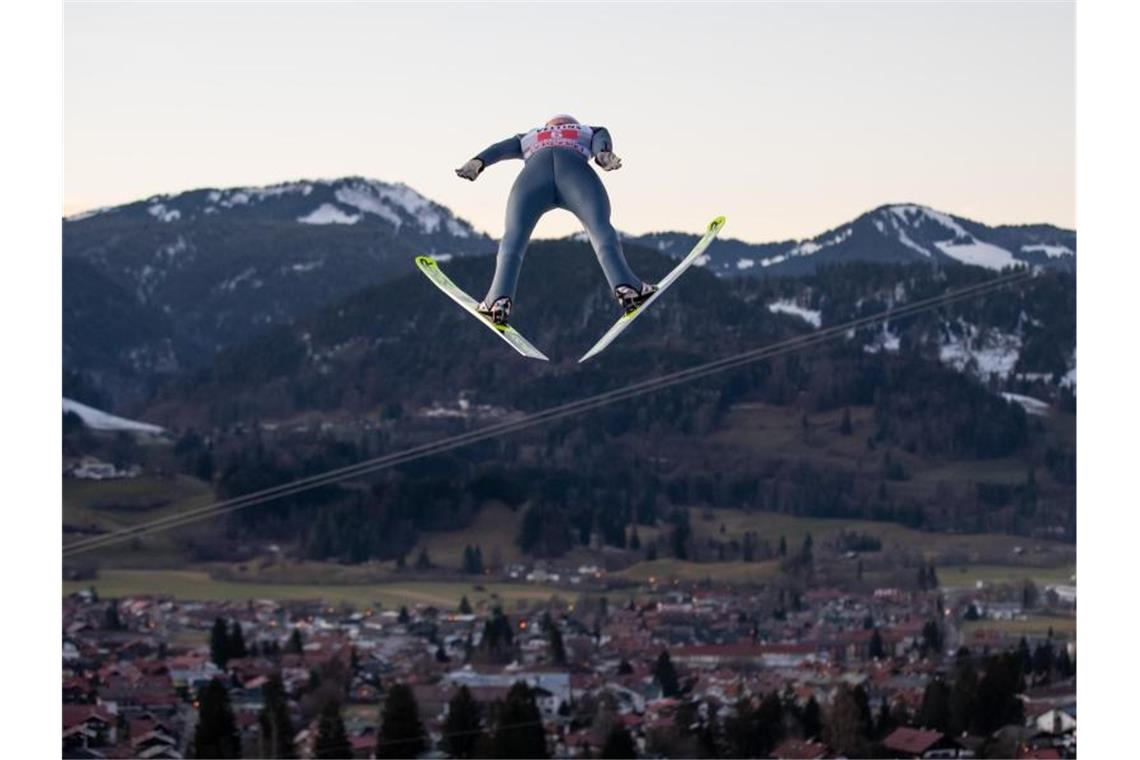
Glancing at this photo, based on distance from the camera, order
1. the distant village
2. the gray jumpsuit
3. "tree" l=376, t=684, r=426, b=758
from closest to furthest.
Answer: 1. the gray jumpsuit
2. "tree" l=376, t=684, r=426, b=758
3. the distant village

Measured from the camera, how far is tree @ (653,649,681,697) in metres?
119

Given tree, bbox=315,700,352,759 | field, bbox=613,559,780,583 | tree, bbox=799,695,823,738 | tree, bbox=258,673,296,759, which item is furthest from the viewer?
field, bbox=613,559,780,583

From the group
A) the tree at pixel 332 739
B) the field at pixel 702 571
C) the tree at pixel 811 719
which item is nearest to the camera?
the tree at pixel 332 739

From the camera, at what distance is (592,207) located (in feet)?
72.2

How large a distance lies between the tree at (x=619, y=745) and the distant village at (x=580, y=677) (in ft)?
0.60

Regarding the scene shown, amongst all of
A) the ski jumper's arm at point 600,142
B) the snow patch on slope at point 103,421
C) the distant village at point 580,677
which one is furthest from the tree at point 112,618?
the ski jumper's arm at point 600,142

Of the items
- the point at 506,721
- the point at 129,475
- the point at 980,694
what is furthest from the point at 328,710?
the point at 129,475

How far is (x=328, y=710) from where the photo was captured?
111 meters

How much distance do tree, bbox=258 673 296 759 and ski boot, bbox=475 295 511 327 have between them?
79320 mm

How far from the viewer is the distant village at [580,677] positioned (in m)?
103

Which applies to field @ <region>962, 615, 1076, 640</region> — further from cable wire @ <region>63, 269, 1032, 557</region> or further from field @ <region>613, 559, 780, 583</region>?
cable wire @ <region>63, 269, 1032, 557</region>

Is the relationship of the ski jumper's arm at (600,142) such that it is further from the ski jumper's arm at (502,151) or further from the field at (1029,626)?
the field at (1029,626)

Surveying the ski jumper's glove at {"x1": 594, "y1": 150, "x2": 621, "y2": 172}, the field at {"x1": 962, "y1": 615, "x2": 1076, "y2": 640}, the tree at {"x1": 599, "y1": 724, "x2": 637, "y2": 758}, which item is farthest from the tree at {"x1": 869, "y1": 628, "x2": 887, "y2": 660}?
the ski jumper's glove at {"x1": 594, "y1": 150, "x2": 621, "y2": 172}
